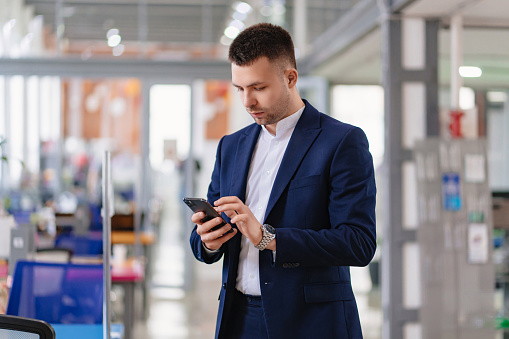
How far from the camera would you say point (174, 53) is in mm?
10148

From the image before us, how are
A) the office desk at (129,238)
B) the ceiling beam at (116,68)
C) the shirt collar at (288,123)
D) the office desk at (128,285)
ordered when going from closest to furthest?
the shirt collar at (288,123)
the office desk at (128,285)
the office desk at (129,238)
the ceiling beam at (116,68)

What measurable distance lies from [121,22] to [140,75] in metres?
0.97

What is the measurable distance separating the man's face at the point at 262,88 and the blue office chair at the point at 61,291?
79.1 inches

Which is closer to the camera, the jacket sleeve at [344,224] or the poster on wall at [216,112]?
the jacket sleeve at [344,224]

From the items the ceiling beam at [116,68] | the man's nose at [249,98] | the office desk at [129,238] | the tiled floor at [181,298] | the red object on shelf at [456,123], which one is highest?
the ceiling beam at [116,68]

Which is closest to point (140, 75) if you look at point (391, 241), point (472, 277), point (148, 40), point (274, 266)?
point (148, 40)

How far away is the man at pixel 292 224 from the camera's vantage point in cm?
170

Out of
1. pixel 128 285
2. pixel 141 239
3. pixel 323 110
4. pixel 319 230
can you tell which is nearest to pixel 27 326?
pixel 319 230

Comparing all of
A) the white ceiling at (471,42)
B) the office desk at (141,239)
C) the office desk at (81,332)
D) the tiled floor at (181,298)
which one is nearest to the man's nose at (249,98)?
the office desk at (81,332)

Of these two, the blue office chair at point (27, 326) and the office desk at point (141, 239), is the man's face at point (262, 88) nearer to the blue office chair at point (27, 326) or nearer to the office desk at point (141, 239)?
the blue office chair at point (27, 326)

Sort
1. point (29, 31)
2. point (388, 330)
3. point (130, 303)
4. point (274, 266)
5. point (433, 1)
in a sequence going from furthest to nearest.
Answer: point (29, 31) < point (130, 303) < point (388, 330) < point (433, 1) < point (274, 266)

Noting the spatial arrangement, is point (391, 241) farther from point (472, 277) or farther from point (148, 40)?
point (148, 40)

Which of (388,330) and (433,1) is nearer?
(433,1)

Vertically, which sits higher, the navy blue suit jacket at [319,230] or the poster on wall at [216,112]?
the poster on wall at [216,112]
